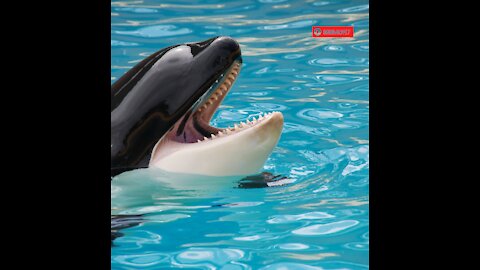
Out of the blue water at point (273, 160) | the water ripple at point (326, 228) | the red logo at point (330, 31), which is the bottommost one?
the water ripple at point (326, 228)

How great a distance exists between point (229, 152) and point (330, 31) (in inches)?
112

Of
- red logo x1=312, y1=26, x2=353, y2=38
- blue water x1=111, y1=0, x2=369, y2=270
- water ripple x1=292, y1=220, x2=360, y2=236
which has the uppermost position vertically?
red logo x1=312, y1=26, x2=353, y2=38

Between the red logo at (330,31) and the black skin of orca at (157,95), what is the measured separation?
1.39 metres

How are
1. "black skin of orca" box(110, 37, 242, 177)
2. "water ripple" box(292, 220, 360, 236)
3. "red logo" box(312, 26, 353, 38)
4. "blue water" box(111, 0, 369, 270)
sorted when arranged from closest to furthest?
"blue water" box(111, 0, 369, 270)
"water ripple" box(292, 220, 360, 236)
"black skin of orca" box(110, 37, 242, 177)
"red logo" box(312, 26, 353, 38)

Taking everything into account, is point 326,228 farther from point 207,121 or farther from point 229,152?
point 207,121

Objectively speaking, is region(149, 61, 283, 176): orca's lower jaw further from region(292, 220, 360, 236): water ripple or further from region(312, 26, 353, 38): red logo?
region(312, 26, 353, 38): red logo

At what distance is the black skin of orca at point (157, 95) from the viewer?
→ 531cm

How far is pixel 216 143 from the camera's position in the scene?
5.35 m

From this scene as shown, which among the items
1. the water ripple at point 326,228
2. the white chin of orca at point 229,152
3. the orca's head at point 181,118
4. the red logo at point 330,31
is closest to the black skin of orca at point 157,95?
Answer: the orca's head at point 181,118

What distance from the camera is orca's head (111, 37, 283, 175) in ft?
17.4

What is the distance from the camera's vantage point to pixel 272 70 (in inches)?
362

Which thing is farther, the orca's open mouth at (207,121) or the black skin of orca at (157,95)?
the orca's open mouth at (207,121)

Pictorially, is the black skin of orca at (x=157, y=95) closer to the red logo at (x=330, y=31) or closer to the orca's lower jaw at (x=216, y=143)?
the orca's lower jaw at (x=216, y=143)

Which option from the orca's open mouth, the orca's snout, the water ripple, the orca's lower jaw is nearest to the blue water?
the water ripple
